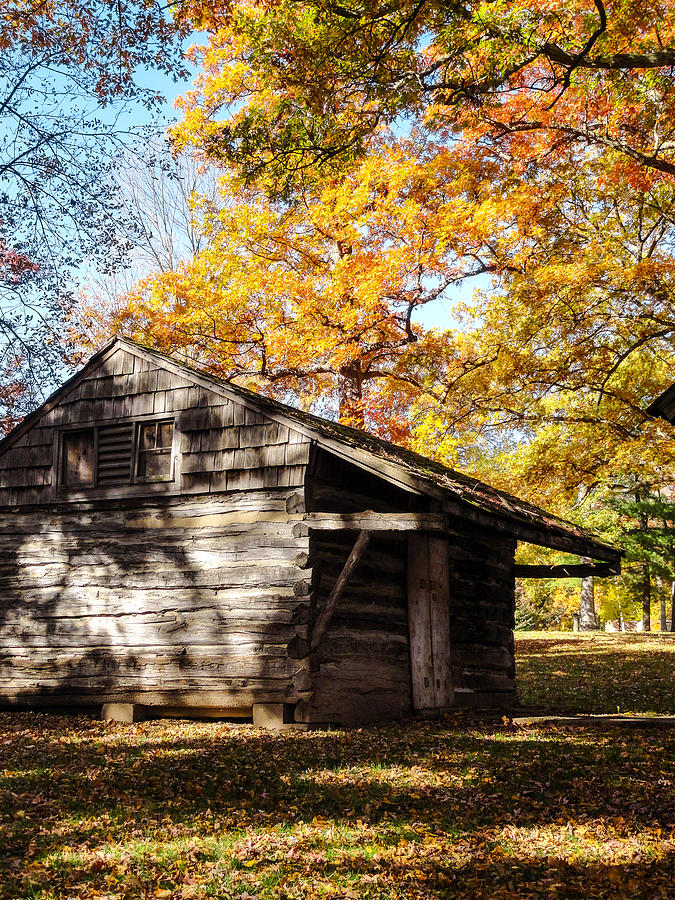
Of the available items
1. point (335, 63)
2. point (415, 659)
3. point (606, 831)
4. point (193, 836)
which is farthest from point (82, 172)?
point (606, 831)

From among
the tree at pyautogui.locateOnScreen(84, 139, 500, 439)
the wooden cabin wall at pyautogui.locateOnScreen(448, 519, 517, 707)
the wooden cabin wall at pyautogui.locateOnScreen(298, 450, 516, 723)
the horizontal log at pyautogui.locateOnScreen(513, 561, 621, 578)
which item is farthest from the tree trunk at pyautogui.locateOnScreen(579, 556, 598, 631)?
the wooden cabin wall at pyautogui.locateOnScreen(298, 450, 516, 723)

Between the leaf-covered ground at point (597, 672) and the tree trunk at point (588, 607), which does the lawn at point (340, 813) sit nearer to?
the leaf-covered ground at point (597, 672)

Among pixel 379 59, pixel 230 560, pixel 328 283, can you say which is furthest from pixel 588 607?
pixel 379 59

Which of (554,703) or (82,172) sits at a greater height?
(82,172)

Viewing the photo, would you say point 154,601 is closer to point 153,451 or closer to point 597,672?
point 153,451

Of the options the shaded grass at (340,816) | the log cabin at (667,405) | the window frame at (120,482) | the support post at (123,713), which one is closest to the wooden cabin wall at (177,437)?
the window frame at (120,482)

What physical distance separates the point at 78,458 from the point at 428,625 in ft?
22.6

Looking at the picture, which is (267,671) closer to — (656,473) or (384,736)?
(384,736)

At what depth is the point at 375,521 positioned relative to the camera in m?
11.4

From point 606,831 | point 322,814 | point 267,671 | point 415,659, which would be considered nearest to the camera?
point 606,831

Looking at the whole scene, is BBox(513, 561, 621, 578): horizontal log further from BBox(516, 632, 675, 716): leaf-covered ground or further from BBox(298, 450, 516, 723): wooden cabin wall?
BBox(516, 632, 675, 716): leaf-covered ground

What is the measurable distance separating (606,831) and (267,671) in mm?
6140

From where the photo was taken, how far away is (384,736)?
11203 millimetres

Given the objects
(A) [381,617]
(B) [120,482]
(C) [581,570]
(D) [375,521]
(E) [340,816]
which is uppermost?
(B) [120,482]
